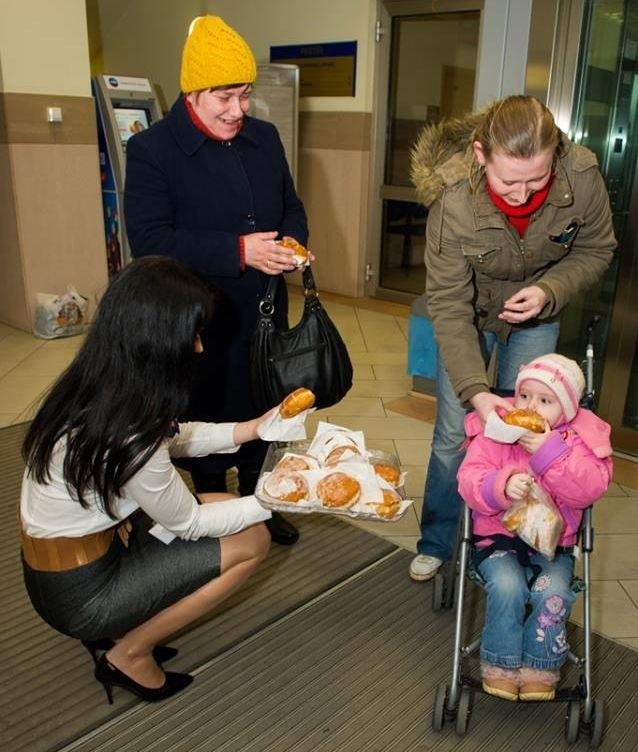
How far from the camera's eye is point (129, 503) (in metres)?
1.71

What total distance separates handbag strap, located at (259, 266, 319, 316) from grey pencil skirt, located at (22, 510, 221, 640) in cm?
69

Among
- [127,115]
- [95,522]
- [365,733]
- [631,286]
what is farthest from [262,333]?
[127,115]

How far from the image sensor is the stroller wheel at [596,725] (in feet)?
5.63

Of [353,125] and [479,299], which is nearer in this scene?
[479,299]

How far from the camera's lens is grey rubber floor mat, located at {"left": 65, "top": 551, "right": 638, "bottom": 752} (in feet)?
5.80

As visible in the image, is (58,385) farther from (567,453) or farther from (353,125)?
(353,125)

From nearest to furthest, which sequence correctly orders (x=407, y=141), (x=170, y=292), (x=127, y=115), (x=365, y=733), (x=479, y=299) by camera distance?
(x=170, y=292), (x=365, y=733), (x=479, y=299), (x=127, y=115), (x=407, y=141)

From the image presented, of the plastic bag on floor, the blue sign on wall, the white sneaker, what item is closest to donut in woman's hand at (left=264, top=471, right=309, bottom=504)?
the white sneaker

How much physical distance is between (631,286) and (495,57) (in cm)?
116

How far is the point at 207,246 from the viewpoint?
6.81 feet

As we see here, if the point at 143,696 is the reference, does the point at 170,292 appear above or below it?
above

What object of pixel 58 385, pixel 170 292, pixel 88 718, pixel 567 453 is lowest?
pixel 88 718

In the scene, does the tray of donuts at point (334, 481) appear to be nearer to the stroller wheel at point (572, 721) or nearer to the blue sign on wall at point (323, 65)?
the stroller wheel at point (572, 721)

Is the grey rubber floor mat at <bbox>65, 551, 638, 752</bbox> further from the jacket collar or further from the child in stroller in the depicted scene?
the jacket collar
